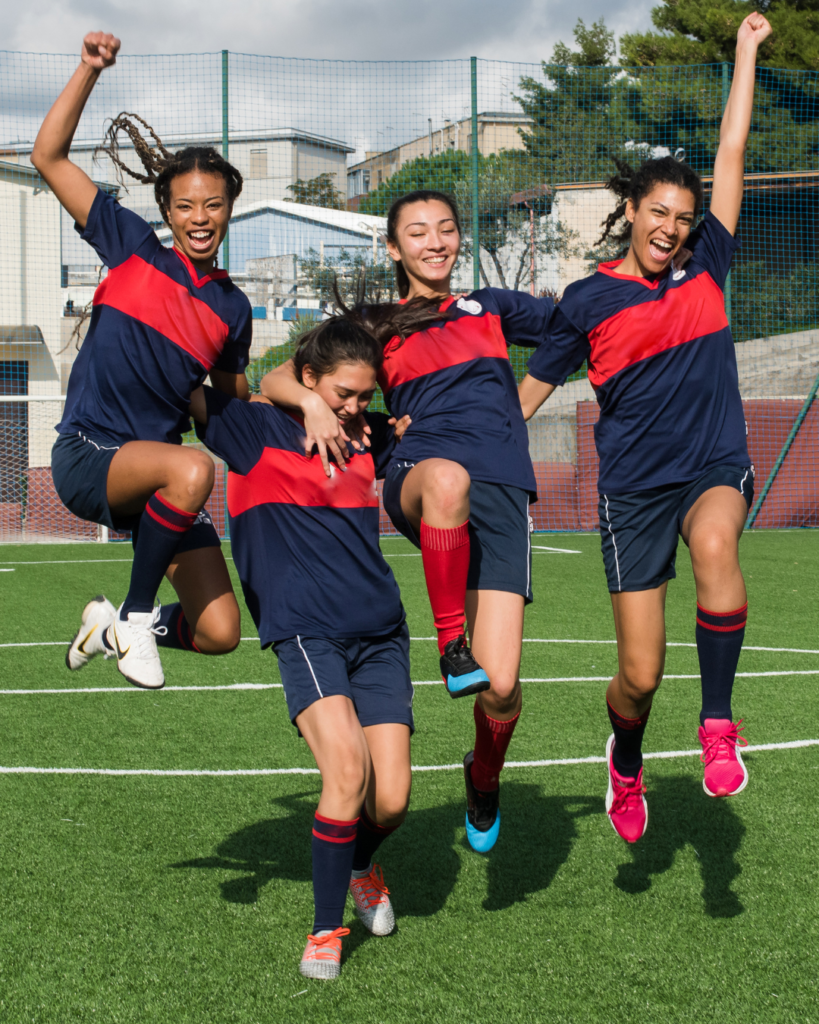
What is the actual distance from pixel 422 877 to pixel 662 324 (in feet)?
7.16

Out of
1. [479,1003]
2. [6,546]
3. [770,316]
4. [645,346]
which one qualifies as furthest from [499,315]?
[770,316]

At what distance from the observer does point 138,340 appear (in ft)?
11.9

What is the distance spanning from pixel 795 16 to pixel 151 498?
24195mm

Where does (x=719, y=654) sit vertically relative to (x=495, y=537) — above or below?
below

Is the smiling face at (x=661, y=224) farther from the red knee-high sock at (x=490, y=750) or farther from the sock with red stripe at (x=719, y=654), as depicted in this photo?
the red knee-high sock at (x=490, y=750)

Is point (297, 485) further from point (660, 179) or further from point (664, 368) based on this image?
point (660, 179)

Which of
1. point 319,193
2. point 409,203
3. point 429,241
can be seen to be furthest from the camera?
point 319,193

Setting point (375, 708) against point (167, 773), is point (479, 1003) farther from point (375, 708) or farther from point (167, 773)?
point (167, 773)

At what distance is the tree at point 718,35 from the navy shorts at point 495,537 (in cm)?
2206

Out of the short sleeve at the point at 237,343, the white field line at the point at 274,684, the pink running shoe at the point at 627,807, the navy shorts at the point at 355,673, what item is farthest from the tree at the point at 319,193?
the navy shorts at the point at 355,673

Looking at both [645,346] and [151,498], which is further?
[645,346]

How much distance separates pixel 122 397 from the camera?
144 inches

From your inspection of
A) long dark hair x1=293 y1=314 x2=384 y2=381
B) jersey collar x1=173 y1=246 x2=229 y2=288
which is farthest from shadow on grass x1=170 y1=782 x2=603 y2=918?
jersey collar x1=173 y1=246 x2=229 y2=288

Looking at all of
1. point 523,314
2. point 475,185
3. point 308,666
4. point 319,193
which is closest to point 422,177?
point 475,185
